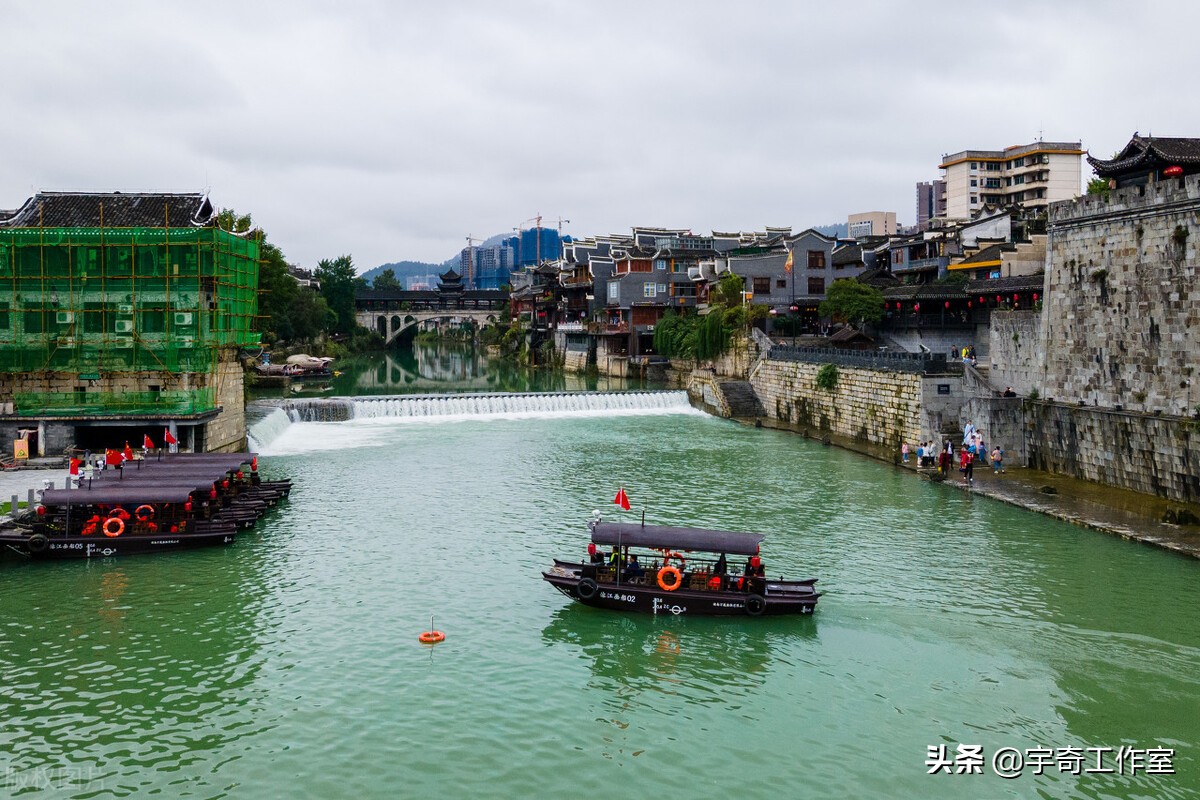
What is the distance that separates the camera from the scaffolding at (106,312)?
4222 centimetres

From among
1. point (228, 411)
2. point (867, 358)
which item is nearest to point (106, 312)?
point (228, 411)

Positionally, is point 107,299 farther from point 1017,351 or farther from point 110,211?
point 1017,351

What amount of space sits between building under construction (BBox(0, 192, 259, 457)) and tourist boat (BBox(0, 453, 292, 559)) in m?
9.94

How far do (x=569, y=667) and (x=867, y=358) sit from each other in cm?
3510

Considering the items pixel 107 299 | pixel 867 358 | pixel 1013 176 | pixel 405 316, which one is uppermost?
pixel 1013 176

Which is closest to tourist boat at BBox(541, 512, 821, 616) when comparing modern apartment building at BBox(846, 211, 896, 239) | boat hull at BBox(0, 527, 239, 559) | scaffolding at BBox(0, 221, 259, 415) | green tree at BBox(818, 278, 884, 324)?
boat hull at BBox(0, 527, 239, 559)

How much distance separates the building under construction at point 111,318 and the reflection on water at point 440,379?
3276 centimetres

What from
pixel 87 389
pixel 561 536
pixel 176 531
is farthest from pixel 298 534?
pixel 87 389

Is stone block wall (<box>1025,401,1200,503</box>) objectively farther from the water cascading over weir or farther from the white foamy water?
the water cascading over weir

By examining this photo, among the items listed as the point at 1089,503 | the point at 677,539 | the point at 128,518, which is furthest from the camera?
→ the point at 1089,503

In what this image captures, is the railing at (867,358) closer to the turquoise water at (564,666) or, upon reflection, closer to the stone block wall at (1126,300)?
the stone block wall at (1126,300)

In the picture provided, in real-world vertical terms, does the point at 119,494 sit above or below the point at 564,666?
above

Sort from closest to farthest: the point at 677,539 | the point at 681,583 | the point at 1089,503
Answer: the point at 681,583 → the point at 677,539 → the point at 1089,503

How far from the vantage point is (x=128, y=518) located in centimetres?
2964
